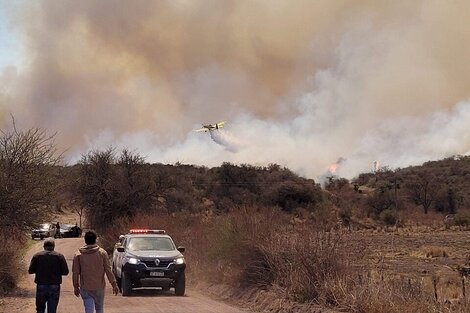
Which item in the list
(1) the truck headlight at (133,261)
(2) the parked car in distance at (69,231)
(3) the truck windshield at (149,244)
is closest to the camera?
(1) the truck headlight at (133,261)

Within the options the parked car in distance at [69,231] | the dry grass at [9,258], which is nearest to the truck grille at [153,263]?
the dry grass at [9,258]

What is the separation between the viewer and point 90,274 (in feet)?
35.9

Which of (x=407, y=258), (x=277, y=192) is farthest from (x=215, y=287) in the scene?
(x=277, y=192)

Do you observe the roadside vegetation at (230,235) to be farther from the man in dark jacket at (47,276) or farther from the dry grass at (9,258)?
the man in dark jacket at (47,276)

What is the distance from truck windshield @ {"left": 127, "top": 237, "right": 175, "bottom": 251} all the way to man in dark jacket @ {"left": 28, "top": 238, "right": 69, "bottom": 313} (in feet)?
27.8

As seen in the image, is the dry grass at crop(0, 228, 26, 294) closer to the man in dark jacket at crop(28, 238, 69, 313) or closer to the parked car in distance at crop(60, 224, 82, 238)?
the man in dark jacket at crop(28, 238, 69, 313)

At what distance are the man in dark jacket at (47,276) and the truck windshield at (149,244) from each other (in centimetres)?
848

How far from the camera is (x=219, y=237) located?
66.7ft

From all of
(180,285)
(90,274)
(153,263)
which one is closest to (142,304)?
(153,263)

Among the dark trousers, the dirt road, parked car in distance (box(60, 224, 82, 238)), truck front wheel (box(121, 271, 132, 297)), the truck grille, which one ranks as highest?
parked car in distance (box(60, 224, 82, 238))

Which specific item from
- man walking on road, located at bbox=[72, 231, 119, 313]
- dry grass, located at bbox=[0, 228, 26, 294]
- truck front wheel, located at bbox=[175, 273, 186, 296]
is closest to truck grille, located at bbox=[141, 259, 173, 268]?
truck front wheel, located at bbox=[175, 273, 186, 296]

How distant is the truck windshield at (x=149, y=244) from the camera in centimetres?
2010

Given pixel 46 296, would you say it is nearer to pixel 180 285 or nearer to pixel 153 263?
pixel 153 263

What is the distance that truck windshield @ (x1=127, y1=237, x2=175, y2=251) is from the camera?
20.1m
